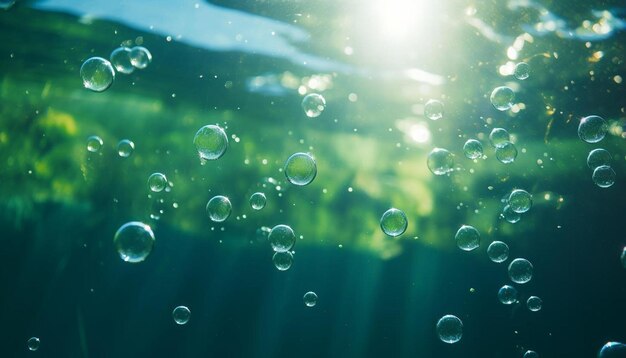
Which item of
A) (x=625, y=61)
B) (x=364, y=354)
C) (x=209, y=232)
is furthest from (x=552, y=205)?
(x=364, y=354)

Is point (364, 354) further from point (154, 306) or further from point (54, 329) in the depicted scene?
point (54, 329)

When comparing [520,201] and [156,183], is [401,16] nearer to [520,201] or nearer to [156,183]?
[520,201]

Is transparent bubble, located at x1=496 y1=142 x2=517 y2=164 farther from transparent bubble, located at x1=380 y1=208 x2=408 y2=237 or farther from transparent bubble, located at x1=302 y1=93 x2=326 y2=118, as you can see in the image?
transparent bubble, located at x1=302 y1=93 x2=326 y2=118

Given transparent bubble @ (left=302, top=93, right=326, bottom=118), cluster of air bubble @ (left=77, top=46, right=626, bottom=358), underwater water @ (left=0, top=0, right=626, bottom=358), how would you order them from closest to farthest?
cluster of air bubble @ (left=77, top=46, right=626, bottom=358)
transparent bubble @ (left=302, top=93, right=326, bottom=118)
underwater water @ (left=0, top=0, right=626, bottom=358)

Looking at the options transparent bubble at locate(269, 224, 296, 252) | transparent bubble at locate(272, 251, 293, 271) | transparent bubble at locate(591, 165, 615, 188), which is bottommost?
transparent bubble at locate(272, 251, 293, 271)

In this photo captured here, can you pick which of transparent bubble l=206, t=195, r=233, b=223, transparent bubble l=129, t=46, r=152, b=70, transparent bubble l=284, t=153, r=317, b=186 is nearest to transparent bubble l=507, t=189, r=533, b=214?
transparent bubble l=284, t=153, r=317, b=186

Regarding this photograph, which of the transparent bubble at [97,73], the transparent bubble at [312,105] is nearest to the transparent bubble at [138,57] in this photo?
the transparent bubble at [97,73]

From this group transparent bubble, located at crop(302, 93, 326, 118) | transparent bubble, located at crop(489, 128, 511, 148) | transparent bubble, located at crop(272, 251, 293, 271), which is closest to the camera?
transparent bubble, located at crop(302, 93, 326, 118)

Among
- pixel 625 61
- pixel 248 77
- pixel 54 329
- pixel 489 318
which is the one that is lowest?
pixel 54 329
